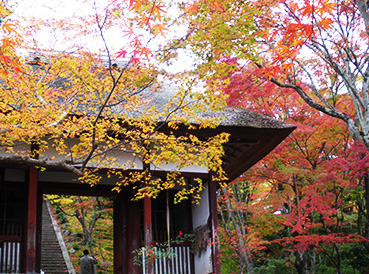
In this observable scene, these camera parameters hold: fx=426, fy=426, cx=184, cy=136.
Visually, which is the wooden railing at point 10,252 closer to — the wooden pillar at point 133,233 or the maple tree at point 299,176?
the wooden pillar at point 133,233

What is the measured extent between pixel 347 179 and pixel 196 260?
4330 mm

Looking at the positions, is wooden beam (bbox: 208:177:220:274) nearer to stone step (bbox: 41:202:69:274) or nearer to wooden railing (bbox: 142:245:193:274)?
wooden railing (bbox: 142:245:193:274)

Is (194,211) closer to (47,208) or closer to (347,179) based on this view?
(347,179)

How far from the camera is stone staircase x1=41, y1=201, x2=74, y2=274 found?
12.1m

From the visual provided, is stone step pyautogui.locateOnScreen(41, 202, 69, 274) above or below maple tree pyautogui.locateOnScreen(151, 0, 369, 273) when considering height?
below

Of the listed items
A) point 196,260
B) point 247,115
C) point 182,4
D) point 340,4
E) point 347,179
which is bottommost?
point 196,260

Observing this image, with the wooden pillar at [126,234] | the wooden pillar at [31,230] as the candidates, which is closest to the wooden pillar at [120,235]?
the wooden pillar at [126,234]

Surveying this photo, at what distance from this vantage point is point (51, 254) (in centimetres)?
1322

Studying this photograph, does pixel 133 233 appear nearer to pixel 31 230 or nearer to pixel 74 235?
pixel 31 230

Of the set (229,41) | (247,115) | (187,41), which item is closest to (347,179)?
(247,115)

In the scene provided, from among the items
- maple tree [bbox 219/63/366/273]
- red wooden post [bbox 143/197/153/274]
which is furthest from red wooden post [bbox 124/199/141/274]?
maple tree [bbox 219/63/366/273]

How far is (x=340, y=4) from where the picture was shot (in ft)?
29.9

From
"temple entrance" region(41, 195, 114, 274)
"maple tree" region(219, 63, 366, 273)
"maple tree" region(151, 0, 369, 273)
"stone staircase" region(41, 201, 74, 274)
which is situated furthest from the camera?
"temple entrance" region(41, 195, 114, 274)

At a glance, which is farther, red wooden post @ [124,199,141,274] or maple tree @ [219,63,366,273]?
maple tree @ [219,63,366,273]
